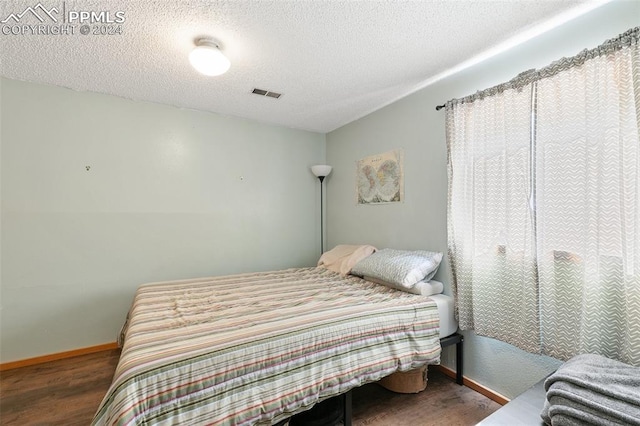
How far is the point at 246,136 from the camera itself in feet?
11.4

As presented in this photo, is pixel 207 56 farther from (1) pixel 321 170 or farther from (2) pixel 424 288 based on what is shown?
(2) pixel 424 288

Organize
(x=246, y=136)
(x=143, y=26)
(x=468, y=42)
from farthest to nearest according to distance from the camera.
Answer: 1. (x=246, y=136)
2. (x=468, y=42)
3. (x=143, y=26)

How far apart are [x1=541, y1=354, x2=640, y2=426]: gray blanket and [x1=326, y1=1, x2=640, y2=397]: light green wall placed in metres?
0.71

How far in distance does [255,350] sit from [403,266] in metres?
1.34

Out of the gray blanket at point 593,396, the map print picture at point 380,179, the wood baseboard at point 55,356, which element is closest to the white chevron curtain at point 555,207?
the gray blanket at point 593,396

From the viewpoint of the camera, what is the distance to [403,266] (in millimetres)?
2254

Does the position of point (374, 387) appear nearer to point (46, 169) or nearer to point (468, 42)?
point (468, 42)

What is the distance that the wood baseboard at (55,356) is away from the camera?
2430 millimetres

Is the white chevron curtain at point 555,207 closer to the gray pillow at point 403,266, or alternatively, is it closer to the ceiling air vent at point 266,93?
the gray pillow at point 403,266

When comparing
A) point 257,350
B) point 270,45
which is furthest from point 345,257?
point 270,45

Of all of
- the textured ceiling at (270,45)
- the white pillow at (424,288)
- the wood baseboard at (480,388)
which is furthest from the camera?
the white pillow at (424,288)

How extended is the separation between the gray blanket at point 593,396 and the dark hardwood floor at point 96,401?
923 mm

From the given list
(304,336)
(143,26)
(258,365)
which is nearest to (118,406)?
(258,365)

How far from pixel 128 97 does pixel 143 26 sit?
54.0 inches
